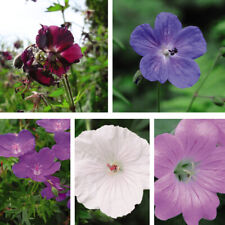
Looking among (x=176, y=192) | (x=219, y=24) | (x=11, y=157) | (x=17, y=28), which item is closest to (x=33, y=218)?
(x=11, y=157)

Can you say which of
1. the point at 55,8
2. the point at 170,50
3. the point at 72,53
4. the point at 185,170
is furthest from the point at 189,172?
the point at 55,8

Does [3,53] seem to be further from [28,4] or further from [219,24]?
[219,24]

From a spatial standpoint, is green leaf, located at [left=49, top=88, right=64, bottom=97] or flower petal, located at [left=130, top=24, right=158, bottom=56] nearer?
flower petal, located at [left=130, top=24, right=158, bottom=56]

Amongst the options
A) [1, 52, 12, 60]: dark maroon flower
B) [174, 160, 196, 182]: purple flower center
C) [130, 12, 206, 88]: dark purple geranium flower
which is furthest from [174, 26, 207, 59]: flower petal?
[1, 52, 12, 60]: dark maroon flower

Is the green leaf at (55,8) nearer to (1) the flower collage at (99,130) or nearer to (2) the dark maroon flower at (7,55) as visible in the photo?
(1) the flower collage at (99,130)

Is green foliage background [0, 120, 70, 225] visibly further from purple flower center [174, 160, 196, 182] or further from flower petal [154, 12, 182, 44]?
flower petal [154, 12, 182, 44]

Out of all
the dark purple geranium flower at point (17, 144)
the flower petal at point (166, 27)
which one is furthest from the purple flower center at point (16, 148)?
the flower petal at point (166, 27)

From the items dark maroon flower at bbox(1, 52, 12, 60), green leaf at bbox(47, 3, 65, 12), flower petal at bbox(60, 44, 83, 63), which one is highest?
green leaf at bbox(47, 3, 65, 12)

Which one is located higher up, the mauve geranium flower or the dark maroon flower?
the dark maroon flower
